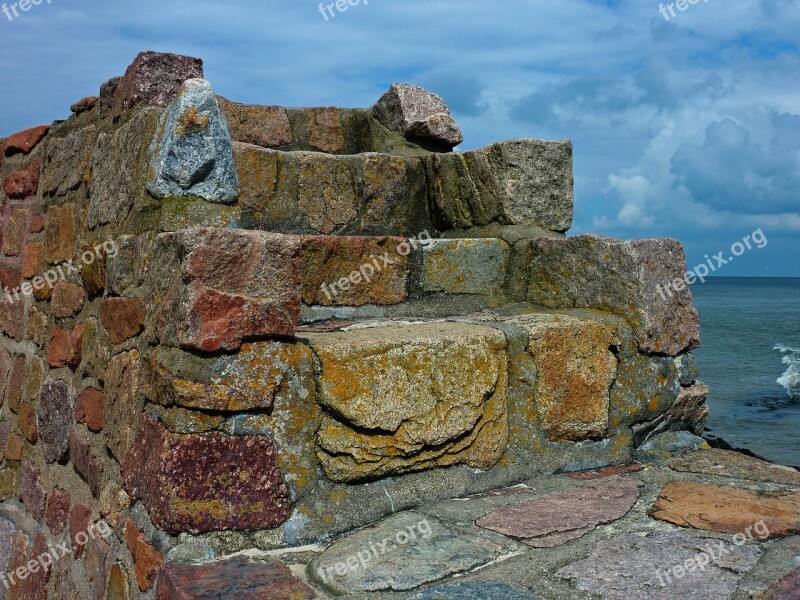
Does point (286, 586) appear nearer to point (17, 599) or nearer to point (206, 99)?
point (206, 99)

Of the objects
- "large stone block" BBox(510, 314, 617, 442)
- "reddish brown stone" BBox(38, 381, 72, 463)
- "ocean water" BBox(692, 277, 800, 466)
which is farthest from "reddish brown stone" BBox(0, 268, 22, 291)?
"ocean water" BBox(692, 277, 800, 466)

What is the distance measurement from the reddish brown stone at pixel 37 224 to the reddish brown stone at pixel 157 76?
1.34m

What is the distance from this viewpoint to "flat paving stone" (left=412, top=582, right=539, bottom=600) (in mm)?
1751

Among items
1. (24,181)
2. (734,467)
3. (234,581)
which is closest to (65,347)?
(24,181)

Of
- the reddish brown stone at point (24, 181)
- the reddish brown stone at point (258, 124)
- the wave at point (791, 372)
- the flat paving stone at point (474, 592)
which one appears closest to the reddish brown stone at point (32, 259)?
the reddish brown stone at point (24, 181)

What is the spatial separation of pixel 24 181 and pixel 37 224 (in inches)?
11.9

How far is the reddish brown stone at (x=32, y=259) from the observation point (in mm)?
3787

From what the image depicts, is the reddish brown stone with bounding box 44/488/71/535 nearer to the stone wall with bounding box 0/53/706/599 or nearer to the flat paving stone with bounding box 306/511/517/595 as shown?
→ the stone wall with bounding box 0/53/706/599

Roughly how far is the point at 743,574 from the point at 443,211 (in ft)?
7.23

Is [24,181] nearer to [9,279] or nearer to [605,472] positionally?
[9,279]

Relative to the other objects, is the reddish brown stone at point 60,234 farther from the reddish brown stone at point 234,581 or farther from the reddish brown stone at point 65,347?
the reddish brown stone at point 234,581

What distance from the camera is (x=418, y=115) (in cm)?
400

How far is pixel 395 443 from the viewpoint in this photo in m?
2.30

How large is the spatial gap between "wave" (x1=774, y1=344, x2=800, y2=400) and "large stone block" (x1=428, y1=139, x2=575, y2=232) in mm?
7696
